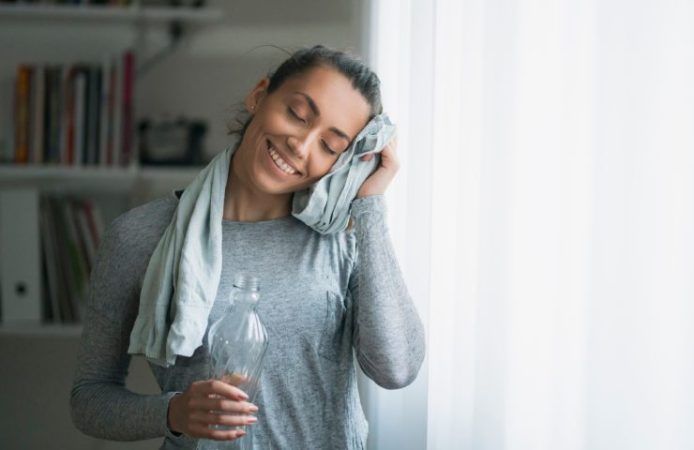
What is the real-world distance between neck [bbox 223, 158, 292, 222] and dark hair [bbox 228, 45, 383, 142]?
16 cm

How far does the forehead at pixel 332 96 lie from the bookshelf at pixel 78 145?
4.36 feet

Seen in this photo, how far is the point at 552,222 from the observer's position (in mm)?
1055

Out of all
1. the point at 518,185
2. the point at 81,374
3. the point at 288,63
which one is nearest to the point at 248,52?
the point at 288,63

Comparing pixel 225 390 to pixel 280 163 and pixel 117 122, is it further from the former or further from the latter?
pixel 117 122

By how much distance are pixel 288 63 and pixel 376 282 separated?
374 millimetres

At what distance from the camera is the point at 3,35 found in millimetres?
2768

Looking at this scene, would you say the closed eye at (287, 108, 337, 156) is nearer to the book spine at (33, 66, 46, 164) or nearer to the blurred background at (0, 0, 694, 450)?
the blurred background at (0, 0, 694, 450)

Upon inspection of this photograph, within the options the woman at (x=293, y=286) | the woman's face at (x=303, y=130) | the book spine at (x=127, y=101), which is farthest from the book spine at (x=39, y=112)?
the woman's face at (x=303, y=130)

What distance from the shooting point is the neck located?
143 centimetres

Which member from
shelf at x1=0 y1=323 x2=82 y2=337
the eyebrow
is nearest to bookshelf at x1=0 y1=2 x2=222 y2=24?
shelf at x1=0 y1=323 x2=82 y2=337

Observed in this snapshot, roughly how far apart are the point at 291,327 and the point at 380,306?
0.46 ft

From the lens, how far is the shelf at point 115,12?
8.52ft

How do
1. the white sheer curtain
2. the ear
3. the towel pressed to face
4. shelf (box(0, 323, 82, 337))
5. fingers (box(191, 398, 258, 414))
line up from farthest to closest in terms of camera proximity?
shelf (box(0, 323, 82, 337)), the ear, the towel pressed to face, fingers (box(191, 398, 258, 414)), the white sheer curtain

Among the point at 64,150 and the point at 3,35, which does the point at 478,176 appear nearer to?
the point at 64,150
